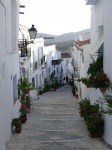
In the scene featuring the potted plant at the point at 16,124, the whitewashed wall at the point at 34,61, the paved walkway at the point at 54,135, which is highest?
the whitewashed wall at the point at 34,61

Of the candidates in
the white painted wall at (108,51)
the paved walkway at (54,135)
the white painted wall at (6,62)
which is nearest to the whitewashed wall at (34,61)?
the paved walkway at (54,135)

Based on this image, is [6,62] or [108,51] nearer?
[108,51]

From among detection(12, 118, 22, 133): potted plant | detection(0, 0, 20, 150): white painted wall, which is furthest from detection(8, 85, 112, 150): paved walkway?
detection(0, 0, 20, 150): white painted wall

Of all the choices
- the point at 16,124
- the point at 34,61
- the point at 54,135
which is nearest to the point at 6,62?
the point at 16,124

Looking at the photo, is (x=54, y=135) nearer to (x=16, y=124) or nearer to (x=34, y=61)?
(x=16, y=124)

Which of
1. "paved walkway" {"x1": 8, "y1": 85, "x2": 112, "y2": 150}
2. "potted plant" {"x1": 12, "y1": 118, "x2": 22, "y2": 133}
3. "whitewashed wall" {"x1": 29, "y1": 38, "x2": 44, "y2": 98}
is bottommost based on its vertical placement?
"paved walkway" {"x1": 8, "y1": 85, "x2": 112, "y2": 150}

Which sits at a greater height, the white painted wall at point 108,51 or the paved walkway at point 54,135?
the white painted wall at point 108,51

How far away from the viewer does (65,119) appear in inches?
585

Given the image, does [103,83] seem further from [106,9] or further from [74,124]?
[74,124]

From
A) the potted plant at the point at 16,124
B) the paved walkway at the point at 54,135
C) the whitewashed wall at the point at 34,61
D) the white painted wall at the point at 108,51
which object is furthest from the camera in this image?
the whitewashed wall at the point at 34,61

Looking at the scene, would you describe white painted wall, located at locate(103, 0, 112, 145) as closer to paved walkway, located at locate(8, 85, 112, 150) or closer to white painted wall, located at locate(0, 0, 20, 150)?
paved walkway, located at locate(8, 85, 112, 150)

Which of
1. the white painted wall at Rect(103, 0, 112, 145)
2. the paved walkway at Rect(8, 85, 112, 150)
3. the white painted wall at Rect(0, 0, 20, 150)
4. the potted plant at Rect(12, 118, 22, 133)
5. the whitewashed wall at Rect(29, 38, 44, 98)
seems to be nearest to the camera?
the white painted wall at Rect(0, 0, 20, 150)

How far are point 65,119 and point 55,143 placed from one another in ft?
15.0

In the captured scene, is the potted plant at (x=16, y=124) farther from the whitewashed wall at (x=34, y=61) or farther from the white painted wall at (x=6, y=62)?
the whitewashed wall at (x=34, y=61)
